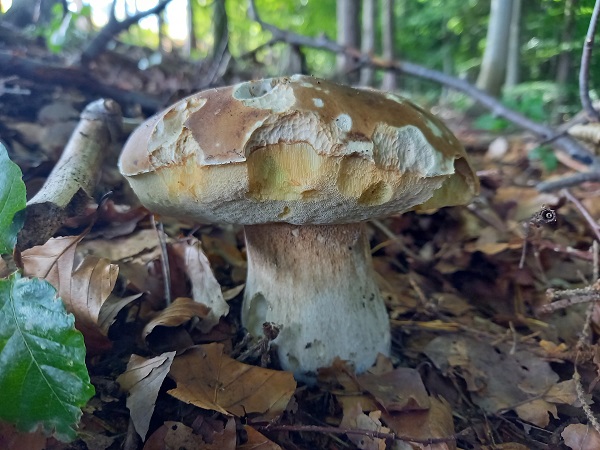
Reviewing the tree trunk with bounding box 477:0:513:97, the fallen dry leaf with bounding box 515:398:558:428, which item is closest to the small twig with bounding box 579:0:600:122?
the fallen dry leaf with bounding box 515:398:558:428

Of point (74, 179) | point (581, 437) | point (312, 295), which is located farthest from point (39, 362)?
point (581, 437)

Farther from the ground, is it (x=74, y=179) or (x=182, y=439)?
(x=74, y=179)

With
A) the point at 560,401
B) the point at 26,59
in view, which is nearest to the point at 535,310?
the point at 560,401

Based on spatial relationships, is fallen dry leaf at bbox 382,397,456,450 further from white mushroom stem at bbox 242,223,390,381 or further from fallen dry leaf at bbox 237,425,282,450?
fallen dry leaf at bbox 237,425,282,450

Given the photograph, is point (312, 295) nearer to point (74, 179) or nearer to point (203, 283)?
point (203, 283)

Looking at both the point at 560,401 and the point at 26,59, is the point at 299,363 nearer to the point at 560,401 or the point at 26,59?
the point at 560,401

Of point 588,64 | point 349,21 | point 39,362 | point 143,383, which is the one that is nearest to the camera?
point 39,362
